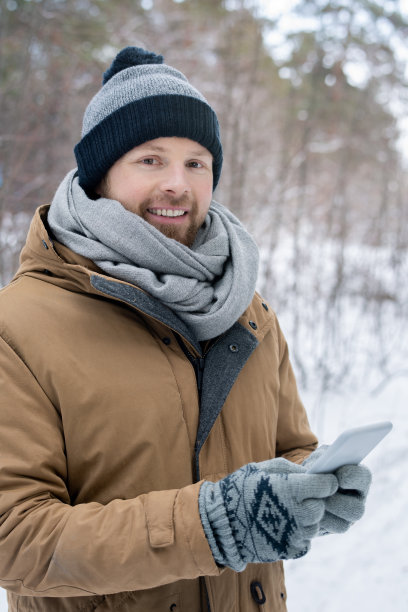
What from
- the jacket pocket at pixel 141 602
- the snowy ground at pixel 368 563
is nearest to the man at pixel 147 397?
the jacket pocket at pixel 141 602

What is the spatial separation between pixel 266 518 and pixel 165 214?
996 mm

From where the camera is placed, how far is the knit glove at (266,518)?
1.05 m

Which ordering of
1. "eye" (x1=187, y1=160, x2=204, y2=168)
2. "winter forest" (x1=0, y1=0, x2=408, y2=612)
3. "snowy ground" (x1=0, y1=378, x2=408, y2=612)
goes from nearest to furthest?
"eye" (x1=187, y1=160, x2=204, y2=168), "snowy ground" (x1=0, y1=378, x2=408, y2=612), "winter forest" (x1=0, y1=0, x2=408, y2=612)

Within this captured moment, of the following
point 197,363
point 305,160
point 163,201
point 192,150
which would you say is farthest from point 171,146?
point 305,160

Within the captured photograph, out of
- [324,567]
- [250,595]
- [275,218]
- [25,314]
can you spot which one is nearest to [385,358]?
[275,218]

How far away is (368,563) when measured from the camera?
9.39 feet

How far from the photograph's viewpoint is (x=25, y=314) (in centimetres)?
127

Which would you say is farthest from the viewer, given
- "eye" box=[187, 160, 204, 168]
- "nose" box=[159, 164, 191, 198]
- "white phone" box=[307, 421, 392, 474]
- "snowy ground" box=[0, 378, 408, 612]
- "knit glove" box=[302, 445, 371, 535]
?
"snowy ground" box=[0, 378, 408, 612]

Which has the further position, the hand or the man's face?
the man's face

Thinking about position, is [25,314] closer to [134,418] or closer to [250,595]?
[134,418]

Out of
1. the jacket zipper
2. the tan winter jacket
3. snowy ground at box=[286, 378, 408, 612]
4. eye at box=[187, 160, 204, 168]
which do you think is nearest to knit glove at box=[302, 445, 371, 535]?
the tan winter jacket

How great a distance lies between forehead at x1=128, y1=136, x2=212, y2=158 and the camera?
1.59 metres

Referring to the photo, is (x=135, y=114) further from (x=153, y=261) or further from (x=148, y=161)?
(x=153, y=261)

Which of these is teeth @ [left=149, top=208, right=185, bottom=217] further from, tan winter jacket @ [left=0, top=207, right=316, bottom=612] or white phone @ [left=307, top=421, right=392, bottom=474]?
white phone @ [left=307, top=421, right=392, bottom=474]
